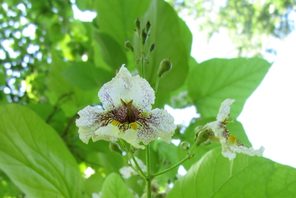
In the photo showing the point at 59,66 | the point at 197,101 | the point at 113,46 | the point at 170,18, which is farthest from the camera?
the point at 59,66

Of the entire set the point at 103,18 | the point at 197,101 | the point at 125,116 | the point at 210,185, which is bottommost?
the point at 210,185

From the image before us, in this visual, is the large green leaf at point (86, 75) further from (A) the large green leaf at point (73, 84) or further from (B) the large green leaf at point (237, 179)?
(B) the large green leaf at point (237, 179)

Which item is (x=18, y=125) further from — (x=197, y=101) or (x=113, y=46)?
(x=197, y=101)

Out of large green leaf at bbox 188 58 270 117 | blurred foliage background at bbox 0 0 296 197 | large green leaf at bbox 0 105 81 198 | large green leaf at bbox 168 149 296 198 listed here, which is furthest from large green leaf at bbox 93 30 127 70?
large green leaf at bbox 168 149 296 198

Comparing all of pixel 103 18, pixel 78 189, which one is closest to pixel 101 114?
pixel 78 189

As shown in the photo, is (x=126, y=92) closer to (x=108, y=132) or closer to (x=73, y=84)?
(x=108, y=132)
